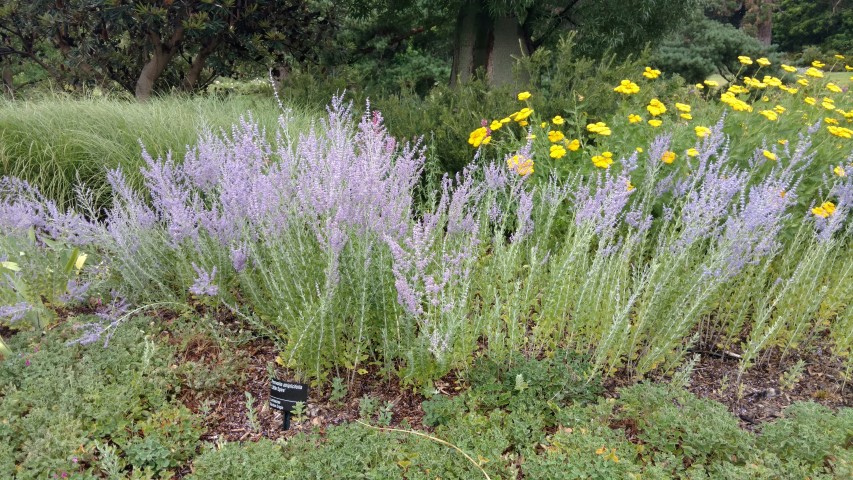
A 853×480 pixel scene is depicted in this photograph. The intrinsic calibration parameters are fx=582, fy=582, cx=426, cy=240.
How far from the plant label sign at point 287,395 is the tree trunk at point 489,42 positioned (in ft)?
19.1

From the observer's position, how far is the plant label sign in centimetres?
230

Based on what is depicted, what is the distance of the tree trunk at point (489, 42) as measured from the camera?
745cm

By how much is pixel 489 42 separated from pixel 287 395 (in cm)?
624

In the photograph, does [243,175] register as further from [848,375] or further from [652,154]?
[848,375]

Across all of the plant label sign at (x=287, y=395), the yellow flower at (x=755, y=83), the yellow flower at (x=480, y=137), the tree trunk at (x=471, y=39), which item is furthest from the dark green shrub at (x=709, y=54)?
the plant label sign at (x=287, y=395)

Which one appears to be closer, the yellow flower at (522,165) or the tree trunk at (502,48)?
the yellow flower at (522,165)

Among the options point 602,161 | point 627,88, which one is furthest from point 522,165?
point 627,88

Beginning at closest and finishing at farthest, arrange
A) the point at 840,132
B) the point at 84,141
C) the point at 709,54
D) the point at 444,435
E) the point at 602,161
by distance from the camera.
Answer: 1. the point at 444,435
2. the point at 602,161
3. the point at 840,132
4. the point at 84,141
5. the point at 709,54

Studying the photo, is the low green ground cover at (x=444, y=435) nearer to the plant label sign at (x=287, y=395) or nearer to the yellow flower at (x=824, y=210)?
the plant label sign at (x=287, y=395)

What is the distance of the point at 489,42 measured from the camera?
752 cm

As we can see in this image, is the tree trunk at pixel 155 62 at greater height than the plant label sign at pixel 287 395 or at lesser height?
greater

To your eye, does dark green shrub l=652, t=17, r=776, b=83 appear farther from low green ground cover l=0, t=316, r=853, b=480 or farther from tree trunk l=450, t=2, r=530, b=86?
low green ground cover l=0, t=316, r=853, b=480

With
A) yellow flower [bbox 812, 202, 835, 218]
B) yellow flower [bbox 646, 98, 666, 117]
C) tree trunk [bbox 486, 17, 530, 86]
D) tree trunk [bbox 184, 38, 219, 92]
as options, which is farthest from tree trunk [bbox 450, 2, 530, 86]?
yellow flower [bbox 812, 202, 835, 218]

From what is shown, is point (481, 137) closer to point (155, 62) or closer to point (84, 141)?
point (84, 141)
